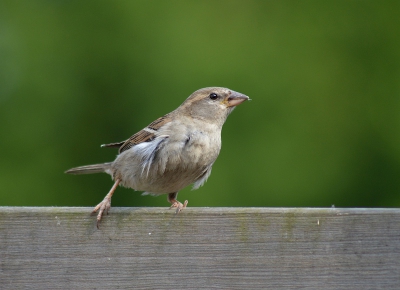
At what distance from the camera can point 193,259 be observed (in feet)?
8.70

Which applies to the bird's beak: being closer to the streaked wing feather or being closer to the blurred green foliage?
the streaked wing feather

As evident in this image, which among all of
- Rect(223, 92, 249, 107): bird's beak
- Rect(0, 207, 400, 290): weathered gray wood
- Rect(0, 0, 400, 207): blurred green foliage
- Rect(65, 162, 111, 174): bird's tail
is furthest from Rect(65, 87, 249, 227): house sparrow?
Rect(0, 0, 400, 207): blurred green foliage

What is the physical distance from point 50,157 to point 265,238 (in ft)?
24.4

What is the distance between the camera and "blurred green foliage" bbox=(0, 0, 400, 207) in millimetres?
9023

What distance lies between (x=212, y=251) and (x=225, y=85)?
634cm

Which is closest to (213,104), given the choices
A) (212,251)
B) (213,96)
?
(213,96)

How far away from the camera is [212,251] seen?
105 inches

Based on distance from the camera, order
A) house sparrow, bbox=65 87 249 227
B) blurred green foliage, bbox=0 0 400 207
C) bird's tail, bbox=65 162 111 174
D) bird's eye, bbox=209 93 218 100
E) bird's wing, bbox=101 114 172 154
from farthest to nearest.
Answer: blurred green foliage, bbox=0 0 400 207 → bird's tail, bbox=65 162 111 174 → bird's eye, bbox=209 93 218 100 → bird's wing, bbox=101 114 172 154 → house sparrow, bbox=65 87 249 227

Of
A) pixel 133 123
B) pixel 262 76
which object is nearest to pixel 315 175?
pixel 262 76

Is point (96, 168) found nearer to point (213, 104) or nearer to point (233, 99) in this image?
point (213, 104)


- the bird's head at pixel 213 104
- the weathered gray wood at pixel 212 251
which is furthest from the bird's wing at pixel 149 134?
the weathered gray wood at pixel 212 251

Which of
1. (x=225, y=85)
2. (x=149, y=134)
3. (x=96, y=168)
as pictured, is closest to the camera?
(x=149, y=134)

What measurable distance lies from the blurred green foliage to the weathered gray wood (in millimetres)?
5714

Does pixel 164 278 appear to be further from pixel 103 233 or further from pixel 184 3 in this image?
pixel 184 3
